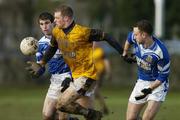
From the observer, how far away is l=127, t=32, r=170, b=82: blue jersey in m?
14.0

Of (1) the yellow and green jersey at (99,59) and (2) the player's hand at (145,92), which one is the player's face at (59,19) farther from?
(1) the yellow and green jersey at (99,59)

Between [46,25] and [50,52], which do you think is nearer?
[50,52]

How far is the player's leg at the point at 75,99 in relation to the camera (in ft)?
46.8

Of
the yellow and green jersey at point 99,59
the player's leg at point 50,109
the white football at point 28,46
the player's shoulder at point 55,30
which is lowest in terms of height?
the yellow and green jersey at point 99,59

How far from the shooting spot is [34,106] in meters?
24.5

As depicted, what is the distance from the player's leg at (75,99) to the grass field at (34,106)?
15.3ft

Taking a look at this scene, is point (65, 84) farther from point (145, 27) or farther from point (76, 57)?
point (145, 27)

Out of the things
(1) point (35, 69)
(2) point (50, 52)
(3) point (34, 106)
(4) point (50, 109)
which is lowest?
(3) point (34, 106)

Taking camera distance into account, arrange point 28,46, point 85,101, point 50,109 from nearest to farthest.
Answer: point 85,101
point 28,46
point 50,109

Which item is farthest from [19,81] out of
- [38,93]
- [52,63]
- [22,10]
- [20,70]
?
[52,63]

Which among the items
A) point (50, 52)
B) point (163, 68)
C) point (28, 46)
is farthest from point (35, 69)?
point (163, 68)

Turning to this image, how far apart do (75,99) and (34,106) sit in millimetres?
10244

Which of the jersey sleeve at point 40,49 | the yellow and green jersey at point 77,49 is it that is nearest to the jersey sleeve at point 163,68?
the yellow and green jersey at point 77,49

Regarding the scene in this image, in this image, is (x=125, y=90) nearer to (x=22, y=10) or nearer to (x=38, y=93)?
(x=38, y=93)
